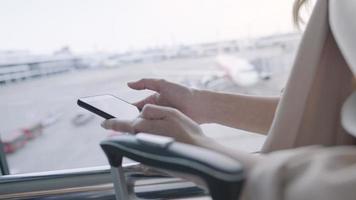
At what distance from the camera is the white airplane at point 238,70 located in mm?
1295

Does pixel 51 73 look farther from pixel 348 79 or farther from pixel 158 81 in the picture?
pixel 348 79

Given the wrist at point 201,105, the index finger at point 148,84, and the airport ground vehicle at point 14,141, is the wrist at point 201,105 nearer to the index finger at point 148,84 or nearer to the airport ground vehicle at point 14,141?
the index finger at point 148,84

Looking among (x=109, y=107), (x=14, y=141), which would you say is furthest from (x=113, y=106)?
(x=14, y=141)

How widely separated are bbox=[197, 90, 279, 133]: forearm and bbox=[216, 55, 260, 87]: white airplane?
0.37 m

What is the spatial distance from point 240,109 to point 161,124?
0.38 metres

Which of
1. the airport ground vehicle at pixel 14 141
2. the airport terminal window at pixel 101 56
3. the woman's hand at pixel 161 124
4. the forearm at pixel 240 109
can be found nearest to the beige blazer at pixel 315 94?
the woman's hand at pixel 161 124

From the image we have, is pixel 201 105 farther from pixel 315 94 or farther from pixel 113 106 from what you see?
pixel 315 94

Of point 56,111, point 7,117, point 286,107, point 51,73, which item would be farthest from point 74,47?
point 286,107

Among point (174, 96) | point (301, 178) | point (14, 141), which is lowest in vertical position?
point (14, 141)

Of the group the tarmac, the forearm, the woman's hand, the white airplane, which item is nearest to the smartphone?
the woman's hand

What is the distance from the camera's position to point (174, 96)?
36.4 inches

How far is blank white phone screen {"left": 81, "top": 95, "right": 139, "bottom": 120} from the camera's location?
77cm

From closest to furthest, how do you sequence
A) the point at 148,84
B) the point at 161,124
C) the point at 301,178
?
the point at 301,178 → the point at 161,124 → the point at 148,84

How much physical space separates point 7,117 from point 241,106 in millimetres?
915
